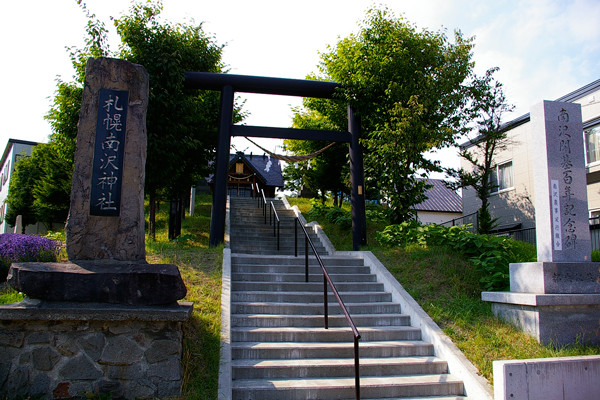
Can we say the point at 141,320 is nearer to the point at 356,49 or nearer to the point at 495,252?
the point at 495,252

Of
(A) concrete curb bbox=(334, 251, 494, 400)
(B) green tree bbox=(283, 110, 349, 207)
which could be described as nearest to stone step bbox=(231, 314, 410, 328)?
(A) concrete curb bbox=(334, 251, 494, 400)

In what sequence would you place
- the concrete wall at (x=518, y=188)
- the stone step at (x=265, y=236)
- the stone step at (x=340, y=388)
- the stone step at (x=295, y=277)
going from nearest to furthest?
the stone step at (x=340, y=388)
the stone step at (x=295, y=277)
the stone step at (x=265, y=236)
the concrete wall at (x=518, y=188)

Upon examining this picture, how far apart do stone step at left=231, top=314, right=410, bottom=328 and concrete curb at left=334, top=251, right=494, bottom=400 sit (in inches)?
10.4

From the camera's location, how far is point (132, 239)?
5047mm

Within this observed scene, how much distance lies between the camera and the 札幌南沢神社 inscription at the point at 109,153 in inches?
197

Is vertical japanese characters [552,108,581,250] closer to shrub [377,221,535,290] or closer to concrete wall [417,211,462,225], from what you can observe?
shrub [377,221,535,290]

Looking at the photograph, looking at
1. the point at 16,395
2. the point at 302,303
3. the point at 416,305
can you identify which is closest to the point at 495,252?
the point at 416,305

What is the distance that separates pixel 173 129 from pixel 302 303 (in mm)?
5730

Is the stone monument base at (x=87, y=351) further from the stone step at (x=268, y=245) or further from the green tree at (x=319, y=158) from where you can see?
the green tree at (x=319, y=158)

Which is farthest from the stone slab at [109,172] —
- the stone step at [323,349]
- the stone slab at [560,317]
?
the stone slab at [560,317]

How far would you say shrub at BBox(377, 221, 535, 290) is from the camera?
763 centimetres

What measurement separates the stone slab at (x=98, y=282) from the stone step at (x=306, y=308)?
7.01 feet

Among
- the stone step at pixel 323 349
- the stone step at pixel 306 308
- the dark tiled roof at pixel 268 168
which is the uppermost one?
the dark tiled roof at pixel 268 168

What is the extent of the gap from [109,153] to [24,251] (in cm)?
416
